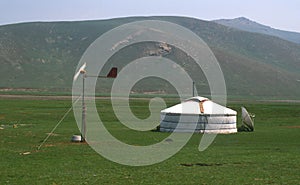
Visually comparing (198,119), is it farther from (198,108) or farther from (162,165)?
(162,165)

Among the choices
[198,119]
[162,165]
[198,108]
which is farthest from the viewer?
[198,108]

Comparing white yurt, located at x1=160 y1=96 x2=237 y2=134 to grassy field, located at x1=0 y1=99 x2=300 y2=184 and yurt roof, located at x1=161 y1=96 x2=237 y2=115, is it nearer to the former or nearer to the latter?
yurt roof, located at x1=161 y1=96 x2=237 y2=115

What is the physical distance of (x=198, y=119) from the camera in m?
37.2

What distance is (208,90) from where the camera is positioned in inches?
6841

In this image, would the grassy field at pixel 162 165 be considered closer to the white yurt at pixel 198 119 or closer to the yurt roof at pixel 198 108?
the white yurt at pixel 198 119

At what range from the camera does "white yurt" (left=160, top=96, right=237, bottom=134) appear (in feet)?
122

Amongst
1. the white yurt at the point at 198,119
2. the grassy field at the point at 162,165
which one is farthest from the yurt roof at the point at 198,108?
the grassy field at the point at 162,165

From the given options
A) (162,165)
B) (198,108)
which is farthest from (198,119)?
(162,165)

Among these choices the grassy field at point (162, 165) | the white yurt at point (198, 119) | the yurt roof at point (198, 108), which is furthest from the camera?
the yurt roof at point (198, 108)

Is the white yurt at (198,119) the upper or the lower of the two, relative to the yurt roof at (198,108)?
lower

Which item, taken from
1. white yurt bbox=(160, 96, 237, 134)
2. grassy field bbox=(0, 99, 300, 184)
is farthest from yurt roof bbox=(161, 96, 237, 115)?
grassy field bbox=(0, 99, 300, 184)

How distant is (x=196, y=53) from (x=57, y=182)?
181m

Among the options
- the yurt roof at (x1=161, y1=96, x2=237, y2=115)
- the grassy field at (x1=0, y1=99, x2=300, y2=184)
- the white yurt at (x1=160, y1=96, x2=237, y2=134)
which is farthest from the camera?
the yurt roof at (x1=161, y1=96, x2=237, y2=115)

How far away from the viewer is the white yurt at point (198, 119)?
37.3 meters
